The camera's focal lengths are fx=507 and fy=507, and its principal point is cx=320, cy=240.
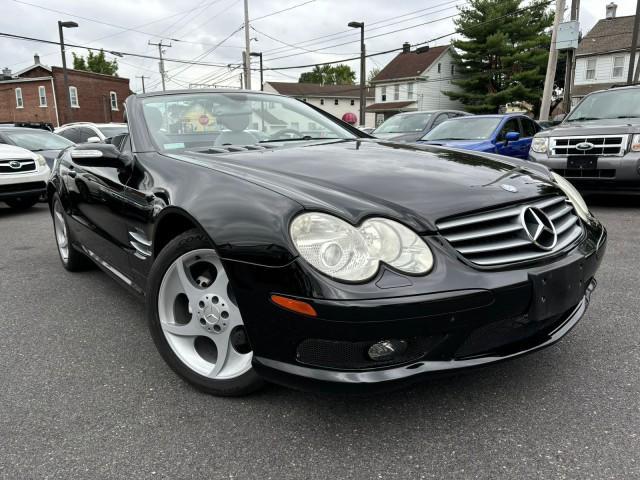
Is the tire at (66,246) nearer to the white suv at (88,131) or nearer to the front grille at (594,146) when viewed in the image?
the front grille at (594,146)

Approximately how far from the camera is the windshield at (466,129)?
29.0 ft

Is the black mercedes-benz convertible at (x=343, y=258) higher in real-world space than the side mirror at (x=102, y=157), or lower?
lower

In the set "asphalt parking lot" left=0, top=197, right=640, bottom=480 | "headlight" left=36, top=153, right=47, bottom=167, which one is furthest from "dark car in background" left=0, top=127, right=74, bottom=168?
"asphalt parking lot" left=0, top=197, right=640, bottom=480

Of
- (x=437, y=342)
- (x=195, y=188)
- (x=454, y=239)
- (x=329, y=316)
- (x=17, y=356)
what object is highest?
(x=195, y=188)

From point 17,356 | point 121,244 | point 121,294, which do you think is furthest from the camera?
point 121,294

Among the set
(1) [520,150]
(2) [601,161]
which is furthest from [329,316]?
(1) [520,150]

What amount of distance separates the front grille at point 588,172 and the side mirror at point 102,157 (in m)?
5.82

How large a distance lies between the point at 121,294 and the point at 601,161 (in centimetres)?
582

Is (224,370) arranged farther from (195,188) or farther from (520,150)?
(520,150)

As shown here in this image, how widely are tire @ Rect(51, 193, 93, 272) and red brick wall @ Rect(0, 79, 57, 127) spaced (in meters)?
38.5

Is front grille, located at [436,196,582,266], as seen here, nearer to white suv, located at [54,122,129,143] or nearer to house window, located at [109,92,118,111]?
white suv, located at [54,122,129,143]

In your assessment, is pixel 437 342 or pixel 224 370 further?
pixel 224 370

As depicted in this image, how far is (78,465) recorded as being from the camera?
1.82 m

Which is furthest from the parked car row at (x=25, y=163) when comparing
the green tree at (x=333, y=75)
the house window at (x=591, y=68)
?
the green tree at (x=333, y=75)
